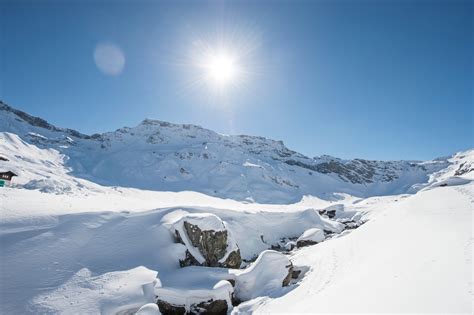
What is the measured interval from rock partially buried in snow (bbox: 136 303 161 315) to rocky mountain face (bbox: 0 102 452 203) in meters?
63.3

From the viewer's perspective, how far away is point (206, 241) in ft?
65.3

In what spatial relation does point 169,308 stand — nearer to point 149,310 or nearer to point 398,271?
point 149,310

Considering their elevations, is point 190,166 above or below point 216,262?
above

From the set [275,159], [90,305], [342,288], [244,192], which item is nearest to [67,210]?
[90,305]

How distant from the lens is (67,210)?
1980 cm

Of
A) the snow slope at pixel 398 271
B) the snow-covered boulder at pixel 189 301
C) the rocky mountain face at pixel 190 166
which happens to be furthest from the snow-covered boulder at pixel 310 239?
the rocky mountain face at pixel 190 166

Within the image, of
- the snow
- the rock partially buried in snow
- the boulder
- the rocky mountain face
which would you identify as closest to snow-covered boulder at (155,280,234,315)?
the boulder

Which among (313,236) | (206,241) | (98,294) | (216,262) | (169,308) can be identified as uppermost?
(313,236)

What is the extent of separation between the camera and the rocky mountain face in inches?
3342

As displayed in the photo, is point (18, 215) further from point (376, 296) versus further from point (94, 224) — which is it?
point (376, 296)

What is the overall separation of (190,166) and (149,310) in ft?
290

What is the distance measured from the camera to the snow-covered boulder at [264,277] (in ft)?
52.6

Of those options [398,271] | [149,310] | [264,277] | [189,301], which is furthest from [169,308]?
[398,271]

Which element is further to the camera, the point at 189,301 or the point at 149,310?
the point at 189,301
